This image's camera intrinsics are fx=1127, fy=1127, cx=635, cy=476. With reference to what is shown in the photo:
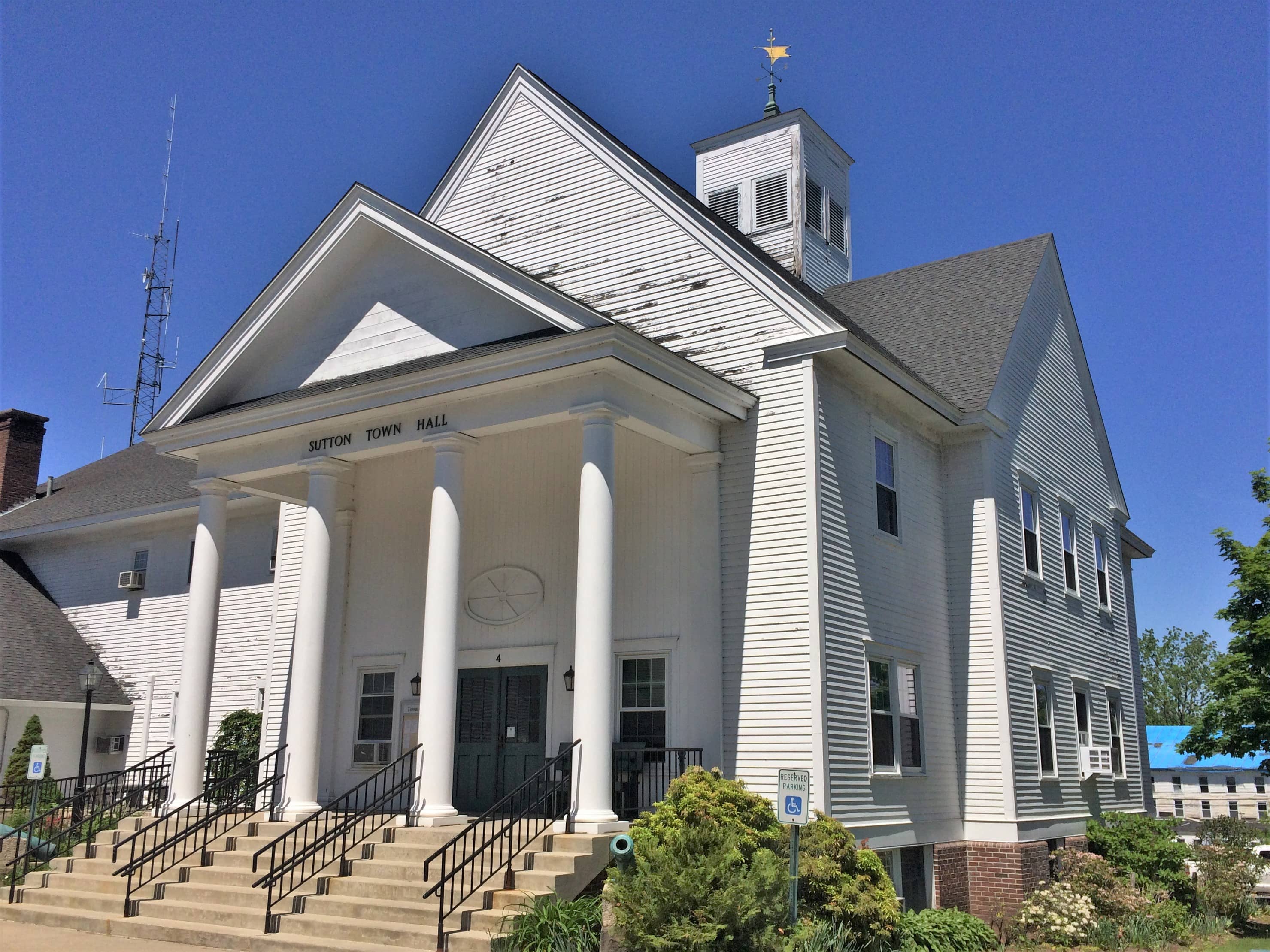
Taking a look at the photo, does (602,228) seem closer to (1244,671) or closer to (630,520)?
(630,520)

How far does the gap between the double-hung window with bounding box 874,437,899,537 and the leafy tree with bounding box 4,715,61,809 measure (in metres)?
17.9

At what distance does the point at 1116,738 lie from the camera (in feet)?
81.1

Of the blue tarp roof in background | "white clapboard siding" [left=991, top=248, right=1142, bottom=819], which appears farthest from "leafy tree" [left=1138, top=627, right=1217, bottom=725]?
"white clapboard siding" [left=991, top=248, right=1142, bottom=819]

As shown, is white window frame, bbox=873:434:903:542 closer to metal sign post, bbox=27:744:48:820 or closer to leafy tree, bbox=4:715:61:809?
metal sign post, bbox=27:744:48:820

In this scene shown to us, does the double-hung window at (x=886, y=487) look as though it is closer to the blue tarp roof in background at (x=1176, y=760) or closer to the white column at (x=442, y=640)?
the white column at (x=442, y=640)

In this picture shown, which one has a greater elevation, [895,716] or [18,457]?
[18,457]

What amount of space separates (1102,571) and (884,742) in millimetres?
11843

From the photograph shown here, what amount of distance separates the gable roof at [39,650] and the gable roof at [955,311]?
20.2 metres

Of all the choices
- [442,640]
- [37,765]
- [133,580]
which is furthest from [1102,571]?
[37,765]

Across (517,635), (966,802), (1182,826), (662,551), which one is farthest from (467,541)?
(1182,826)

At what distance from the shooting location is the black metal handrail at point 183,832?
14.6 metres

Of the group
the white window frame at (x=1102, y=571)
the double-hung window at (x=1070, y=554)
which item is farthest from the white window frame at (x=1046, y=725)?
the white window frame at (x=1102, y=571)

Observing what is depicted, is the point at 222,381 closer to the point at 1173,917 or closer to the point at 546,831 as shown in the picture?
the point at 546,831

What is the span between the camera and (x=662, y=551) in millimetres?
16656
